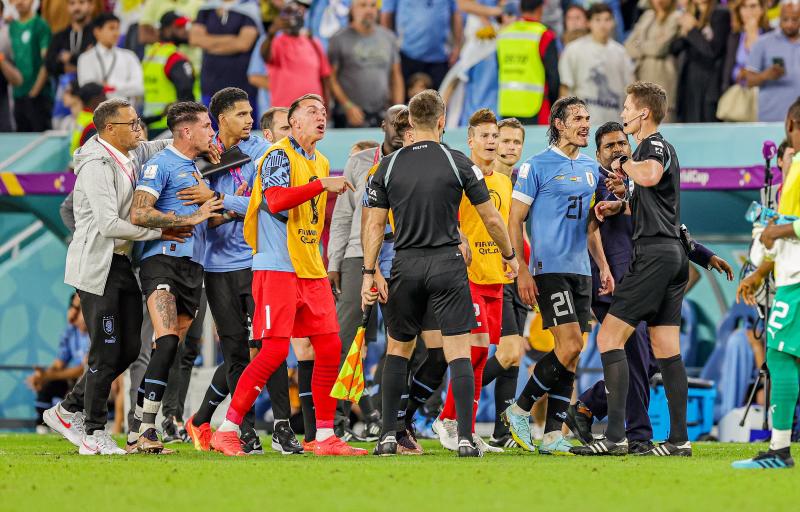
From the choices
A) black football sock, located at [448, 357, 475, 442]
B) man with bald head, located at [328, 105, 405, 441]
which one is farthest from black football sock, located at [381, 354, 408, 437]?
man with bald head, located at [328, 105, 405, 441]

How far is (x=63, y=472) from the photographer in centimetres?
755

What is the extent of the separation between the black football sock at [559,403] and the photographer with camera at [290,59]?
6333 millimetres

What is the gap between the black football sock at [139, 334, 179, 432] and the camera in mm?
8906

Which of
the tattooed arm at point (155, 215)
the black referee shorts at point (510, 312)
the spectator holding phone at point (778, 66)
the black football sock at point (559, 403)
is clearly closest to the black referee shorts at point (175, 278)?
the tattooed arm at point (155, 215)

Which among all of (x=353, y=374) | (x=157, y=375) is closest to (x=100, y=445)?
(x=157, y=375)

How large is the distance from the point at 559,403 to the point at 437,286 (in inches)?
60.5

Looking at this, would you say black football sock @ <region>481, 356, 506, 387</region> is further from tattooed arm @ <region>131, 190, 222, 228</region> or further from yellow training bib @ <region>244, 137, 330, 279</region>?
tattooed arm @ <region>131, 190, 222, 228</region>

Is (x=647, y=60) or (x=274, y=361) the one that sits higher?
(x=647, y=60)

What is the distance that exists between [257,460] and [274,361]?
0.67m

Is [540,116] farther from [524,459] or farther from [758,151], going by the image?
[524,459]

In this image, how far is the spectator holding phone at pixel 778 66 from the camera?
44.5ft

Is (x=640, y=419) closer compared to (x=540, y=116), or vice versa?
(x=640, y=419)

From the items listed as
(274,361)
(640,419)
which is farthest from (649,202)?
(274,361)

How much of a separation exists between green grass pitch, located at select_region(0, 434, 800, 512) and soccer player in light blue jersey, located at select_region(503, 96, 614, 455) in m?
0.75
